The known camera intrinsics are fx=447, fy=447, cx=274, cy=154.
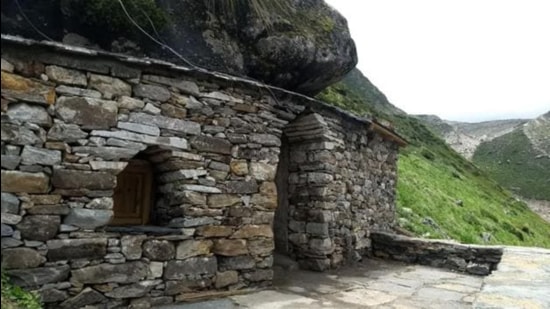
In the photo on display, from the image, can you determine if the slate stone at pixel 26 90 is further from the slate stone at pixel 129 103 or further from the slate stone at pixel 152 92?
the slate stone at pixel 152 92

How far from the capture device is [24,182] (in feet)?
13.1

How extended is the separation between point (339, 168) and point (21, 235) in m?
4.85

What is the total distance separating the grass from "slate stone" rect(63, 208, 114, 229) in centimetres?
68

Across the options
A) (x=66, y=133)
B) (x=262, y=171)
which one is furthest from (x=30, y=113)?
(x=262, y=171)

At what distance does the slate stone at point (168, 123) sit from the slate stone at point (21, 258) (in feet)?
5.13

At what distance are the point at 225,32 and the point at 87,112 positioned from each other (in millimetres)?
3066

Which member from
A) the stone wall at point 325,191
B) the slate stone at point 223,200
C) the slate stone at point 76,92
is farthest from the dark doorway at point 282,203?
the slate stone at point 76,92

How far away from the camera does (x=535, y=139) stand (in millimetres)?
55281

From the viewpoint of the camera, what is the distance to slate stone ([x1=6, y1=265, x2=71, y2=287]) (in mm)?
3938

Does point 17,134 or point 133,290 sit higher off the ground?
point 17,134

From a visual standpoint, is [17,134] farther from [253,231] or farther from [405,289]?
[405,289]

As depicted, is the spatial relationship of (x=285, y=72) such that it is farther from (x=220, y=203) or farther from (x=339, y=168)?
(x=220, y=203)

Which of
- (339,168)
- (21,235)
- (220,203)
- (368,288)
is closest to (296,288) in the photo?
(368,288)

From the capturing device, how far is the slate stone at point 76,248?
4.16 meters
